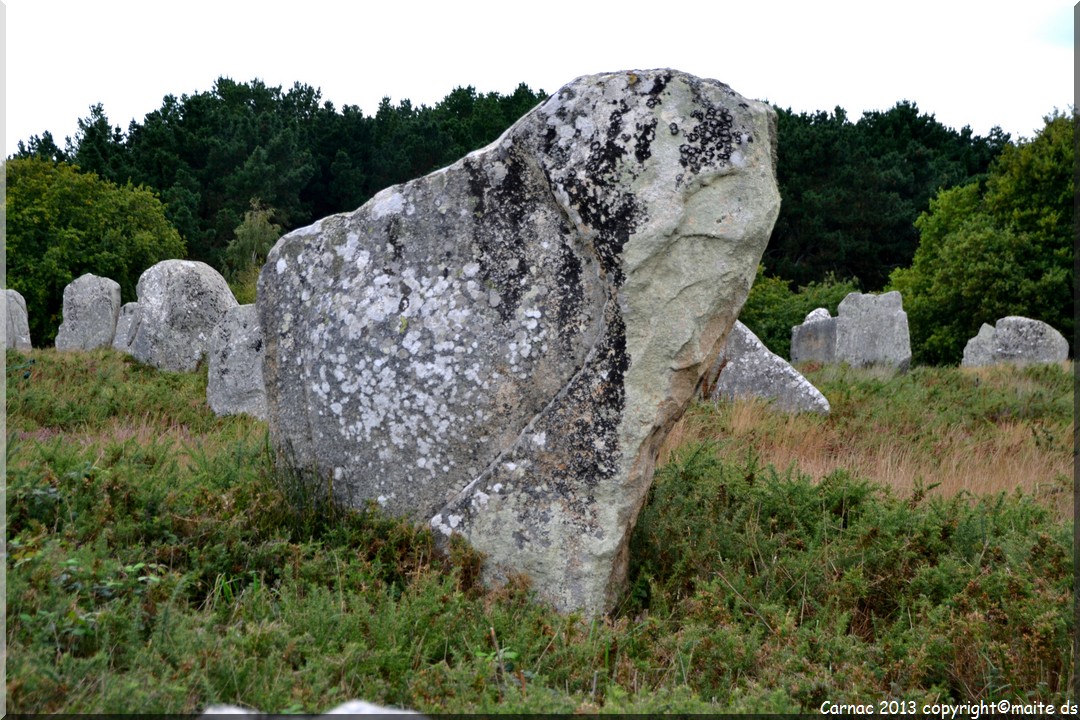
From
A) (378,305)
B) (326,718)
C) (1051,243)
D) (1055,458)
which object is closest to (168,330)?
(378,305)

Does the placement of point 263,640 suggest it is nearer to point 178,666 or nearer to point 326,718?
point 178,666

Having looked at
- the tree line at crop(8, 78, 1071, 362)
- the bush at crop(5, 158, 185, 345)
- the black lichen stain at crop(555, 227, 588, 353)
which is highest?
the tree line at crop(8, 78, 1071, 362)

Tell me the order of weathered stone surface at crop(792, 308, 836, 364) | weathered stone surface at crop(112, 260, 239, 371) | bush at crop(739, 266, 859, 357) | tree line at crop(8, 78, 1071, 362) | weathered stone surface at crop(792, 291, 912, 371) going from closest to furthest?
weathered stone surface at crop(112, 260, 239, 371) < weathered stone surface at crop(792, 291, 912, 371) < weathered stone surface at crop(792, 308, 836, 364) < bush at crop(739, 266, 859, 357) < tree line at crop(8, 78, 1071, 362)

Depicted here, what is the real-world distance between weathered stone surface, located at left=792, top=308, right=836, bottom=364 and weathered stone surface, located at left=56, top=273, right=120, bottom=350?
15931 millimetres

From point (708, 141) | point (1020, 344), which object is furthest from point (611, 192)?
point (1020, 344)

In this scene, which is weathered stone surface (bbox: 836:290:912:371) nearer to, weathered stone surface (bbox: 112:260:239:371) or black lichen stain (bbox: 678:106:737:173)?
weathered stone surface (bbox: 112:260:239:371)

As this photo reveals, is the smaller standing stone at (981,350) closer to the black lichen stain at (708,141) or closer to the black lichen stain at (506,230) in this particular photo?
the black lichen stain at (708,141)

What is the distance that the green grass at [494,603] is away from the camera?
3100mm

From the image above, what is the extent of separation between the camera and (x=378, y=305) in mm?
4832

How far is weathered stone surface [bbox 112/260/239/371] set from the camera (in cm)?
1452

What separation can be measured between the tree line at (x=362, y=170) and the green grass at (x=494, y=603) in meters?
31.3

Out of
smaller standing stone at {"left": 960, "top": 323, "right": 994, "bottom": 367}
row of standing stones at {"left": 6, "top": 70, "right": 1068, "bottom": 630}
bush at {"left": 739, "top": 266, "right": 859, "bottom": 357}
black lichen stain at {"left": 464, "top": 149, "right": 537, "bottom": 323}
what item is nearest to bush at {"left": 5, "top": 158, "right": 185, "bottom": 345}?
bush at {"left": 739, "top": 266, "right": 859, "bottom": 357}

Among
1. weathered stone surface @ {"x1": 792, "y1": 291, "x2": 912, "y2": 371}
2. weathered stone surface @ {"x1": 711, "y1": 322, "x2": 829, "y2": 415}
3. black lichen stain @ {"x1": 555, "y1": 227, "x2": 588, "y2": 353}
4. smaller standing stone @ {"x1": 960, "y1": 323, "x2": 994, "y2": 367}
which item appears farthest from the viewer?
smaller standing stone @ {"x1": 960, "y1": 323, "x2": 994, "y2": 367}

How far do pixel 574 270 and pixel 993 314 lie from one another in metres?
24.1
